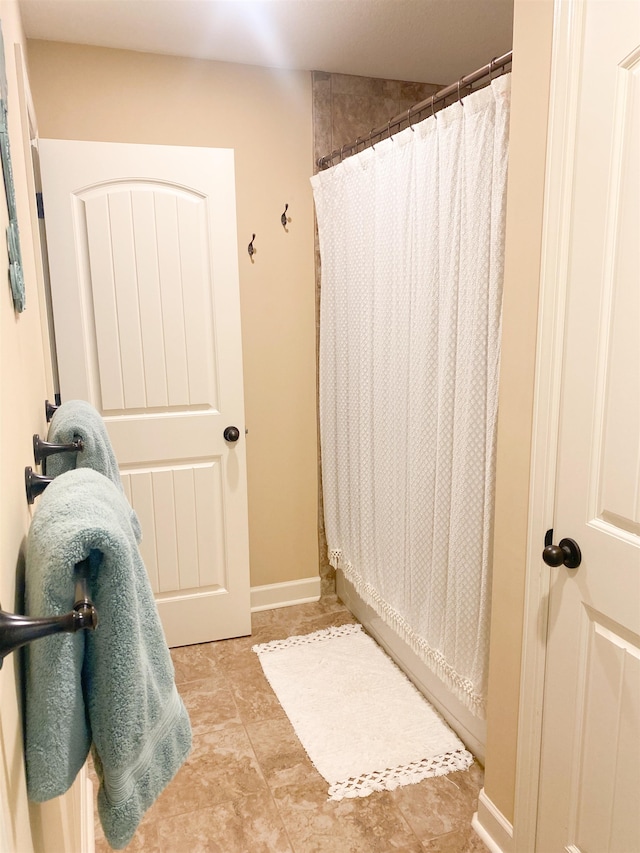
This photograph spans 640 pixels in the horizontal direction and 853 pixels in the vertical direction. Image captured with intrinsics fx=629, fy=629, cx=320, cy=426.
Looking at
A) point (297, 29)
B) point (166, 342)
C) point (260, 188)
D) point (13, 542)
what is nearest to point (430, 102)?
point (297, 29)

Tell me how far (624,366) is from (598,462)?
0.20 m

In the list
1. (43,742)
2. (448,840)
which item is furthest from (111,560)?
(448,840)

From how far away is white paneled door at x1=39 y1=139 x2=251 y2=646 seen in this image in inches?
92.2

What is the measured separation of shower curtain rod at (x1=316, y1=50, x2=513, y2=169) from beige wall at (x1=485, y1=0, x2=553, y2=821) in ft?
0.46

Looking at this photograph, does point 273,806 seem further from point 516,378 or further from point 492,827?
point 516,378

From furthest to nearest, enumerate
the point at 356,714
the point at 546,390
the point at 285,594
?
the point at 285,594 < the point at 356,714 < the point at 546,390

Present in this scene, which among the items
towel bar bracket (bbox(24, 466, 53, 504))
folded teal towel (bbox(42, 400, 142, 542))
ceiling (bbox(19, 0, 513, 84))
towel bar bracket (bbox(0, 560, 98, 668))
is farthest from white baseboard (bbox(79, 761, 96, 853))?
ceiling (bbox(19, 0, 513, 84))

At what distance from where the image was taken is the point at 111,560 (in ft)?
2.05

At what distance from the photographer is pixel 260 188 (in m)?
2.69

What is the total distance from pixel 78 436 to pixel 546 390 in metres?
0.94

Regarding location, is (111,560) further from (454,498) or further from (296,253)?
(296,253)

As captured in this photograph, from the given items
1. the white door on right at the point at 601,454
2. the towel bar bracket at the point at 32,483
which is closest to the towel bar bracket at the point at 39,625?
the towel bar bracket at the point at 32,483

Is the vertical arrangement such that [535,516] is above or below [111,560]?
below

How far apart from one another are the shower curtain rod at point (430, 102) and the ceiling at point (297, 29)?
0.77ft
